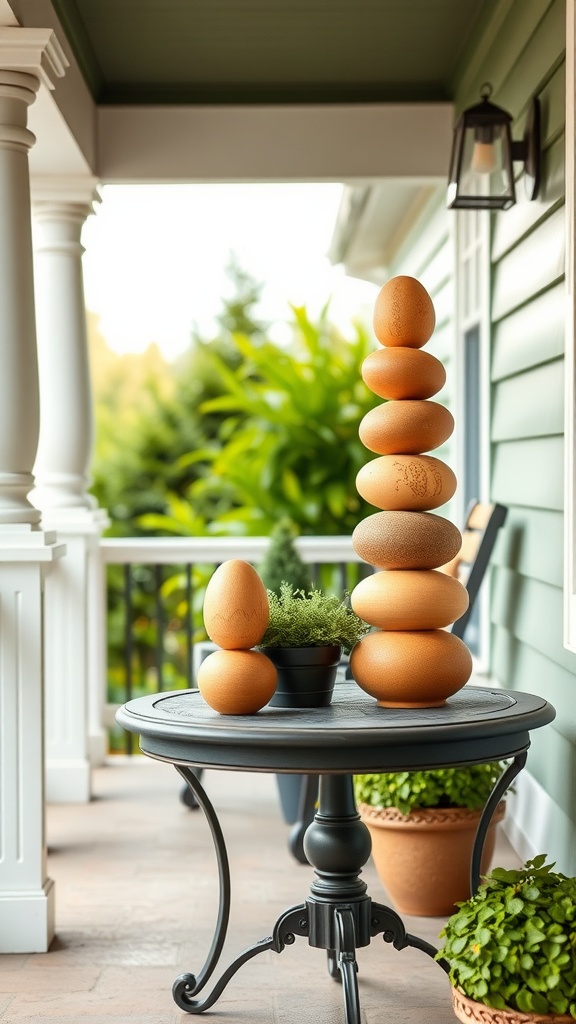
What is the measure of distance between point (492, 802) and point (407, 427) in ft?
2.73

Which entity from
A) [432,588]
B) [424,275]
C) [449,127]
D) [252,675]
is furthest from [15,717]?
[424,275]

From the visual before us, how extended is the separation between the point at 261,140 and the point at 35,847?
2921 mm

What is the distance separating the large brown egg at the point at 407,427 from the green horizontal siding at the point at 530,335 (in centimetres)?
74

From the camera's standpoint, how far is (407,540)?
2318 mm

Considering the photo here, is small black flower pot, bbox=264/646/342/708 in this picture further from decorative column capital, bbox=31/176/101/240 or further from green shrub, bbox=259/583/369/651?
decorative column capital, bbox=31/176/101/240

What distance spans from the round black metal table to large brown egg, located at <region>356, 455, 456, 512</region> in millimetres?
417

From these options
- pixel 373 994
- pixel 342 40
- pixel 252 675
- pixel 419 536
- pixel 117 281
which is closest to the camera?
pixel 252 675

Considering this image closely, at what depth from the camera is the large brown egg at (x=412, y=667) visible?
2.25 metres

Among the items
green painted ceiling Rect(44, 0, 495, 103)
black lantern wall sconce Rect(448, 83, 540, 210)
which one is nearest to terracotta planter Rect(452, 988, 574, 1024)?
black lantern wall sconce Rect(448, 83, 540, 210)

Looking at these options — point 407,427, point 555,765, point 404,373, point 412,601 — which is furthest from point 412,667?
point 555,765

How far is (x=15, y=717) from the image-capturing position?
304cm

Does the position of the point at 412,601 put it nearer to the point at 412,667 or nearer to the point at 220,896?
the point at 412,667

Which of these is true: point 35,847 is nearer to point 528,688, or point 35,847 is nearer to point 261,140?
point 528,688

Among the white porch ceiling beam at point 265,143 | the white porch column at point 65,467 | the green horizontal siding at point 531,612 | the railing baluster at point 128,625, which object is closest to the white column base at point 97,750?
the railing baluster at point 128,625
